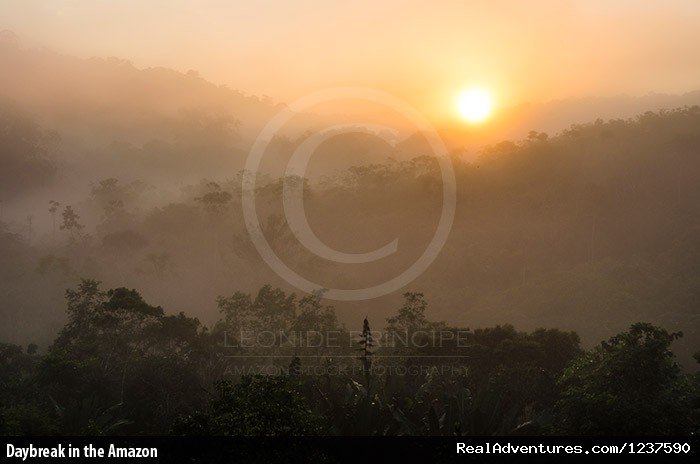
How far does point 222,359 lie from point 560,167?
53796 mm

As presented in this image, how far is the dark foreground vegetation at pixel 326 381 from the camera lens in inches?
732

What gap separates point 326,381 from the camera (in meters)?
26.6

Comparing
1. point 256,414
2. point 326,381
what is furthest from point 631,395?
point 256,414

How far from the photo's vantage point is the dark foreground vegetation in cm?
1859

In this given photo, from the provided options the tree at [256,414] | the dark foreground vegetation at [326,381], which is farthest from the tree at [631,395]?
the tree at [256,414]

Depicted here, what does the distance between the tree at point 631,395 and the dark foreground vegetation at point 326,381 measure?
0.04m

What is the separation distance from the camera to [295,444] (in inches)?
557

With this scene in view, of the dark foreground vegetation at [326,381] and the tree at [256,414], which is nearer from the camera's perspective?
the tree at [256,414]

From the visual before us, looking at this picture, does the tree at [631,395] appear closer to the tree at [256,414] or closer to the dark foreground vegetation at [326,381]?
the dark foreground vegetation at [326,381]

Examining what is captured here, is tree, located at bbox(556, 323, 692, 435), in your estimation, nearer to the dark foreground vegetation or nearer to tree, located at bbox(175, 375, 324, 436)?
the dark foreground vegetation

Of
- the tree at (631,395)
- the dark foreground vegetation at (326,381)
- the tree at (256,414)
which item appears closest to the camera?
the tree at (256,414)

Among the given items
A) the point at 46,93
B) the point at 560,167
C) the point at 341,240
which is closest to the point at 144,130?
the point at 46,93

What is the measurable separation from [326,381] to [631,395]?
39.8 feet

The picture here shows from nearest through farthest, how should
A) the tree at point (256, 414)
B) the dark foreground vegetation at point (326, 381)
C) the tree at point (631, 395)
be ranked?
the tree at point (256, 414)
the dark foreground vegetation at point (326, 381)
the tree at point (631, 395)
